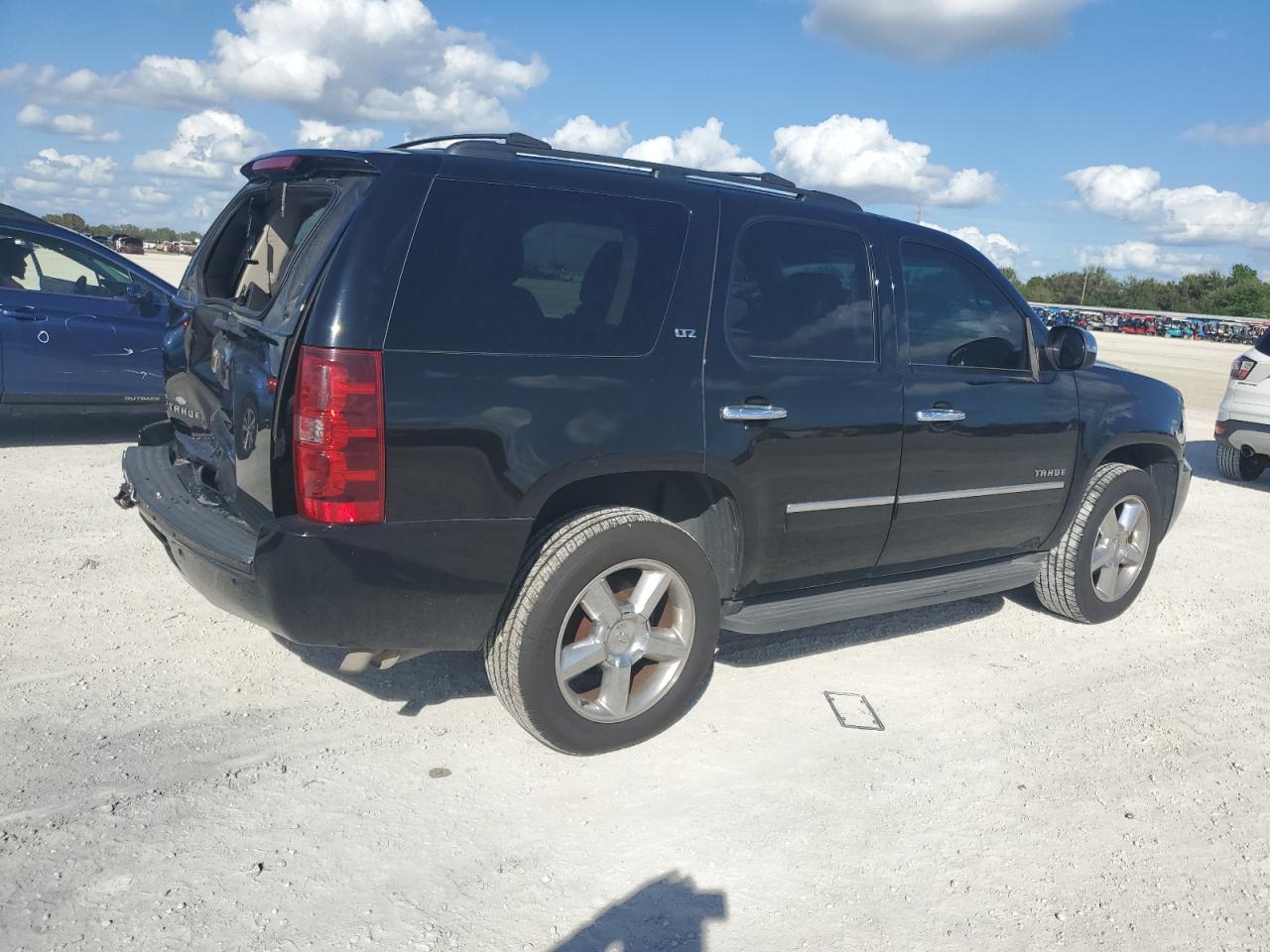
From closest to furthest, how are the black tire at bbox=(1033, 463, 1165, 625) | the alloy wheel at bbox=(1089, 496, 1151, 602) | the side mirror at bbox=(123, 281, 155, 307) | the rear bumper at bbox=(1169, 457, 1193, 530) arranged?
the black tire at bbox=(1033, 463, 1165, 625) < the alloy wheel at bbox=(1089, 496, 1151, 602) < the rear bumper at bbox=(1169, 457, 1193, 530) < the side mirror at bbox=(123, 281, 155, 307)

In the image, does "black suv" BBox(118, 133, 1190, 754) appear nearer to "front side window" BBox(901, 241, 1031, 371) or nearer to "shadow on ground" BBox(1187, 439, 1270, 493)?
"front side window" BBox(901, 241, 1031, 371)

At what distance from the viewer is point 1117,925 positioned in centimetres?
278

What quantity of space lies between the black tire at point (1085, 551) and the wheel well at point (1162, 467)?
0.25 metres

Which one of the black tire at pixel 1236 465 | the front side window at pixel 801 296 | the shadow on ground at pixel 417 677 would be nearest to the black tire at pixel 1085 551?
the front side window at pixel 801 296

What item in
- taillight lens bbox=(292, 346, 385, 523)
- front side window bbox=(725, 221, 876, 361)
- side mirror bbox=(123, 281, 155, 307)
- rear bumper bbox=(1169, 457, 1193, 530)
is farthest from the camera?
side mirror bbox=(123, 281, 155, 307)

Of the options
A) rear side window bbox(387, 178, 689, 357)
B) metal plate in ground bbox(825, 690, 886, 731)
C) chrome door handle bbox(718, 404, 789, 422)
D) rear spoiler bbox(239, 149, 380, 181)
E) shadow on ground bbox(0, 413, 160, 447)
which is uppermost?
rear spoiler bbox(239, 149, 380, 181)

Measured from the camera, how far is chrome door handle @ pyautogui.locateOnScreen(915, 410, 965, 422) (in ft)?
13.6

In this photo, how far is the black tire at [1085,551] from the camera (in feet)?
16.6

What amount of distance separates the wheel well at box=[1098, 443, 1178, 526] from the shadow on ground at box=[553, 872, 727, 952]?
12.3 ft

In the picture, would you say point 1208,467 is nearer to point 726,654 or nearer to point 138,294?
point 726,654

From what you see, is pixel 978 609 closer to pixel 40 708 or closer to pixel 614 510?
pixel 614 510

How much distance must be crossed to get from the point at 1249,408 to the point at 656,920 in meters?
8.07

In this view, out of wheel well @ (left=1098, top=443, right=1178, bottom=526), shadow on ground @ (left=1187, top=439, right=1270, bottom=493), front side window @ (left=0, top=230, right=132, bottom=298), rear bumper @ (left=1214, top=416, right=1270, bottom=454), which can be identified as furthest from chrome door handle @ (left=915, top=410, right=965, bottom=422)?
shadow on ground @ (left=1187, top=439, right=1270, bottom=493)

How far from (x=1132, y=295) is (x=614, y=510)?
9859cm
